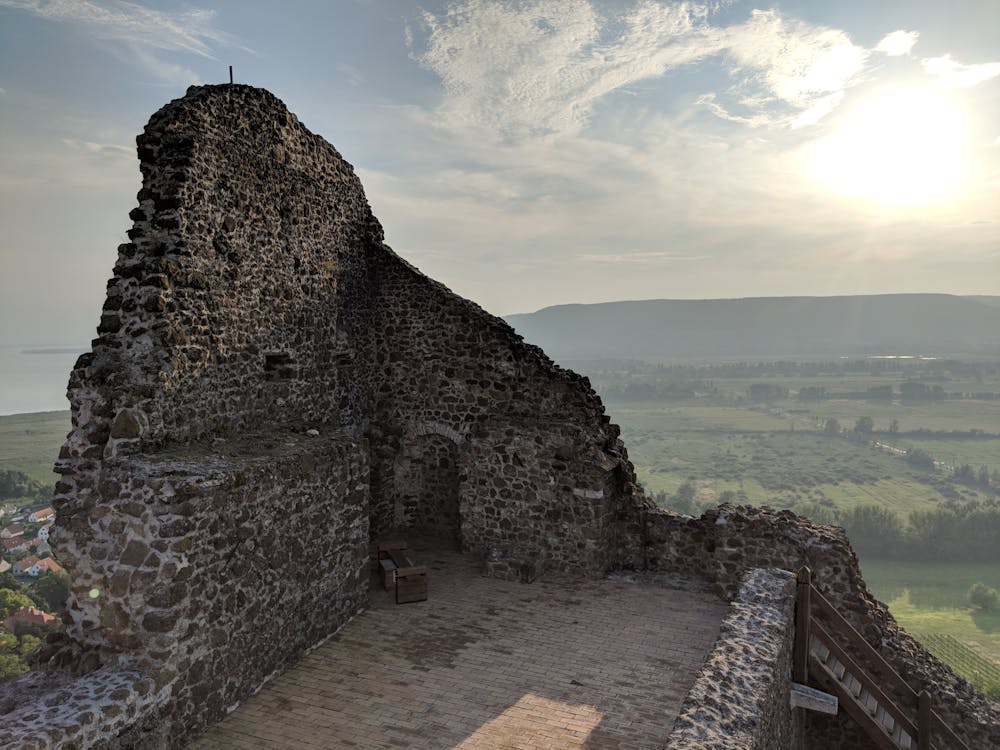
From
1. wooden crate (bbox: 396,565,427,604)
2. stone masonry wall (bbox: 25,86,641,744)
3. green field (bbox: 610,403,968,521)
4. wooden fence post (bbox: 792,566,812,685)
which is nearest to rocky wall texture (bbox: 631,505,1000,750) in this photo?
stone masonry wall (bbox: 25,86,641,744)

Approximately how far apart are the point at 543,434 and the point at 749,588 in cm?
433

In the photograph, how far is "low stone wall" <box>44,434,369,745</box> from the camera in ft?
20.1

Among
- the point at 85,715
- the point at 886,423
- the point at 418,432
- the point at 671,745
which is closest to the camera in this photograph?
the point at 671,745

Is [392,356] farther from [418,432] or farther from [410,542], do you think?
[410,542]

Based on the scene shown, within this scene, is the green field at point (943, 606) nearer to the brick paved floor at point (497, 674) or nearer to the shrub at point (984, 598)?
the shrub at point (984, 598)

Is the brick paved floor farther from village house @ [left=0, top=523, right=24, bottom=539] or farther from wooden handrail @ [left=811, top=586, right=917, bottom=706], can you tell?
village house @ [left=0, top=523, right=24, bottom=539]

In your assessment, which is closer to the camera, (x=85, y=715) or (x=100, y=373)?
(x=85, y=715)

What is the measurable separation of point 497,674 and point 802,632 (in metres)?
3.90

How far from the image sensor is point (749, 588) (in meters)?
7.55

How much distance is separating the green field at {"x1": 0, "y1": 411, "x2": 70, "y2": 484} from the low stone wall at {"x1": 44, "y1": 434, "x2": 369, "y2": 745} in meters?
62.7

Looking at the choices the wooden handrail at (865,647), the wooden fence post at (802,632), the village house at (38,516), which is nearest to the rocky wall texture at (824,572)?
the wooden handrail at (865,647)

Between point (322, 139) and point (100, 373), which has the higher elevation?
point (322, 139)

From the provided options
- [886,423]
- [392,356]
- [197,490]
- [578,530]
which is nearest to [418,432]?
[392,356]

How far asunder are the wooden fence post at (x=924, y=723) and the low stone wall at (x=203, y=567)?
7.73 metres
